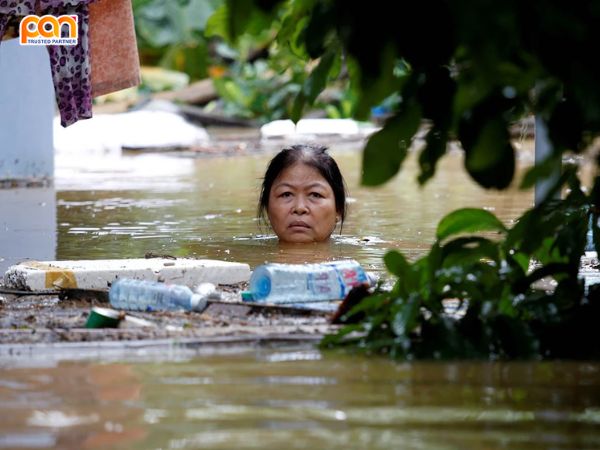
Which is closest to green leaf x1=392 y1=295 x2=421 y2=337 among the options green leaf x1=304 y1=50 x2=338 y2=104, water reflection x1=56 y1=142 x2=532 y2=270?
green leaf x1=304 y1=50 x2=338 y2=104

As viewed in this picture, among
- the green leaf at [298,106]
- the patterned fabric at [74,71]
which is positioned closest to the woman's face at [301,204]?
the patterned fabric at [74,71]

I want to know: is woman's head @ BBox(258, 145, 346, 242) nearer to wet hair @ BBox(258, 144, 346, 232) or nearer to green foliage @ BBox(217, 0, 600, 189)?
wet hair @ BBox(258, 144, 346, 232)

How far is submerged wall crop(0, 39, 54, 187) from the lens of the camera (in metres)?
9.52

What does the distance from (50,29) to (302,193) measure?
1910 millimetres

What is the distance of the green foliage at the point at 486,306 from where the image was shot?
335 centimetres

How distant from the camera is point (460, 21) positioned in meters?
2.22

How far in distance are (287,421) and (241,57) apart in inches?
795

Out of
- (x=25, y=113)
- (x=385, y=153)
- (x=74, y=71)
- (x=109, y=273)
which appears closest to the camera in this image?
(x=385, y=153)

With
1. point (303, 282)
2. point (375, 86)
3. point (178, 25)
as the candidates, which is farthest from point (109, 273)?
point (178, 25)

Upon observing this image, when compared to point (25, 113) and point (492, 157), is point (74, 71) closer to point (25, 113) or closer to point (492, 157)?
point (25, 113)

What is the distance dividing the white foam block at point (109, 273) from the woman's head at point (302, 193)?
1637 millimetres

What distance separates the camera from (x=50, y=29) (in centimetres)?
707

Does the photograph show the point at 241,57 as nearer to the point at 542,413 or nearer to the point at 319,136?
the point at 319,136

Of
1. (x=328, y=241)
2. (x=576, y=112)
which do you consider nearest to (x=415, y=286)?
(x=576, y=112)
